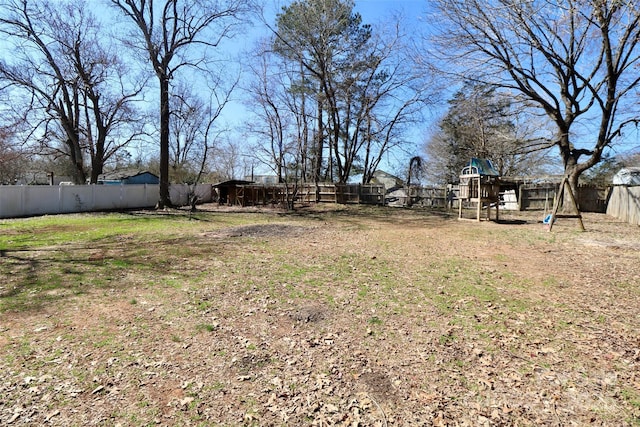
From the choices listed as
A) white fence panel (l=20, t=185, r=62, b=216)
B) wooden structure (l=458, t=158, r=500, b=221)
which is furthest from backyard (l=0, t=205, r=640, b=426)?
white fence panel (l=20, t=185, r=62, b=216)

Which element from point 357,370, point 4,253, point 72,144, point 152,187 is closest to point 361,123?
point 152,187

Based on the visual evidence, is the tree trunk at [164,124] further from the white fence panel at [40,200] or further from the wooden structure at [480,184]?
the wooden structure at [480,184]

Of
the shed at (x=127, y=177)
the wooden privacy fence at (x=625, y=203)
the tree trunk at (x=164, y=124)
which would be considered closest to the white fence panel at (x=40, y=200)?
the tree trunk at (x=164, y=124)

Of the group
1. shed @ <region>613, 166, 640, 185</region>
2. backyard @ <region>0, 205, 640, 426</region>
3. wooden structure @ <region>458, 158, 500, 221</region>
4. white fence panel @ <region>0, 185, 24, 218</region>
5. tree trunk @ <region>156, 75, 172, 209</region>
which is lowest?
backyard @ <region>0, 205, 640, 426</region>

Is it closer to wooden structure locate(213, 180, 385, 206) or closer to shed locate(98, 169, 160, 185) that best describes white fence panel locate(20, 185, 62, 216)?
wooden structure locate(213, 180, 385, 206)

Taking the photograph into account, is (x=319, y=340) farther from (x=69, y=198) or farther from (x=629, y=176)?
(x=629, y=176)

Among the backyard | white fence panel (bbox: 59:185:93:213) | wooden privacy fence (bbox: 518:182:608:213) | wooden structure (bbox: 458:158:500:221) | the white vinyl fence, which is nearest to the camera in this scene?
the backyard

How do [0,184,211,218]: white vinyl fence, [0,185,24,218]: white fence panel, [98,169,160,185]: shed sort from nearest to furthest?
[0,185,24,218]: white fence panel
[0,184,211,218]: white vinyl fence
[98,169,160,185]: shed

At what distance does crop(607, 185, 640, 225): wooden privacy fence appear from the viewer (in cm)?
1147

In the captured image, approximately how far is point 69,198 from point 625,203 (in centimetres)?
2349

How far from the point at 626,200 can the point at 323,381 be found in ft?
49.8

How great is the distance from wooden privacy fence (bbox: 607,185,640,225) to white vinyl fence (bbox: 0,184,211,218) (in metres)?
22.1

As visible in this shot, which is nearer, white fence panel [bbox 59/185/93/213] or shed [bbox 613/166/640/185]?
white fence panel [bbox 59/185/93/213]

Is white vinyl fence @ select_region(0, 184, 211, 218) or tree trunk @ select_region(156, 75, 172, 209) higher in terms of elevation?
tree trunk @ select_region(156, 75, 172, 209)
